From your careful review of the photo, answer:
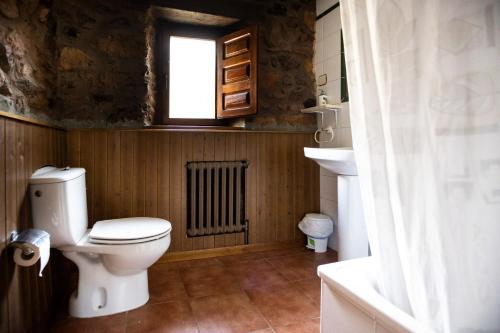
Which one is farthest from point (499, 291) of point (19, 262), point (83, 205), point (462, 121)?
point (83, 205)

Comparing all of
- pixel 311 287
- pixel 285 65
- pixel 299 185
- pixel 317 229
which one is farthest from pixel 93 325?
pixel 285 65

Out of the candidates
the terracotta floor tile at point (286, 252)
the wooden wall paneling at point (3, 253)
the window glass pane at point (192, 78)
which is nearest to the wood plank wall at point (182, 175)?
the terracotta floor tile at point (286, 252)

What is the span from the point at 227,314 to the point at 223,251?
913 millimetres

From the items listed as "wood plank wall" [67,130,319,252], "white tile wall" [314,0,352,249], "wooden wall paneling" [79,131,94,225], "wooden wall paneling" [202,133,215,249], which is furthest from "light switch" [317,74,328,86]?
"wooden wall paneling" [79,131,94,225]

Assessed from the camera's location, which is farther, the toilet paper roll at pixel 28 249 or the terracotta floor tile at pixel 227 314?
the terracotta floor tile at pixel 227 314

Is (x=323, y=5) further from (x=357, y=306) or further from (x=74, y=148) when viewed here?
(x=357, y=306)

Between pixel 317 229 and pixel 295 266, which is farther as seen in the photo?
pixel 317 229

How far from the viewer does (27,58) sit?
1583 millimetres

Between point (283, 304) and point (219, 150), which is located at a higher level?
point (219, 150)

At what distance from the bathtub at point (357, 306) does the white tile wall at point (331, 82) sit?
1655 mm

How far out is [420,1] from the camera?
661 millimetres

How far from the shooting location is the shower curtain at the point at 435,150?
0.61m

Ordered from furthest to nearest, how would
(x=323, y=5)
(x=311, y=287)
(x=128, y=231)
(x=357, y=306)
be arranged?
1. (x=323, y=5)
2. (x=311, y=287)
3. (x=128, y=231)
4. (x=357, y=306)

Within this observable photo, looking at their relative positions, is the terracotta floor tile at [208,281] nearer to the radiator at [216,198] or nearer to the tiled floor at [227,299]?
the tiled floor at [227,299]
